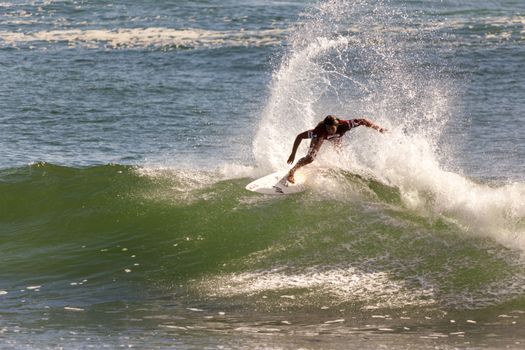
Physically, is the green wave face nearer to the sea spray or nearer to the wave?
the sea spray

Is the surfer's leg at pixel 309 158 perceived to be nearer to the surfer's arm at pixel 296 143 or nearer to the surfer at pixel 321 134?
the surfer at pixel 321 134

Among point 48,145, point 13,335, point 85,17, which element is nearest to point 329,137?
point 13,335

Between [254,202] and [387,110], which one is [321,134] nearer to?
[254,202]

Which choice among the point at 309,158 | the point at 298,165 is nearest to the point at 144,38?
the point at 298,165

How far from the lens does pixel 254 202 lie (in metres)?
19.0

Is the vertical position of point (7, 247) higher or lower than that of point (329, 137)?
lower

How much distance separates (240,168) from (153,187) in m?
2.06

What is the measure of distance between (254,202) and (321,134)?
6.12 feet

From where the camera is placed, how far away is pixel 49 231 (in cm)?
1873

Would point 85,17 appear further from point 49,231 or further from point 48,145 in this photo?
point 49,231

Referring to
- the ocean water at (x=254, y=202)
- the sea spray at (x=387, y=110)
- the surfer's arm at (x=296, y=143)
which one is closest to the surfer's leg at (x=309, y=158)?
the surfer's arm at (x=296, y=143)

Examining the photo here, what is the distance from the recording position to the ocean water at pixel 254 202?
1421 cm

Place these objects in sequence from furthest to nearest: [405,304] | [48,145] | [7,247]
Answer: [48,145] → [7,247] → [405,304]

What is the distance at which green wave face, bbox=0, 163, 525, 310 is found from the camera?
601 inches
